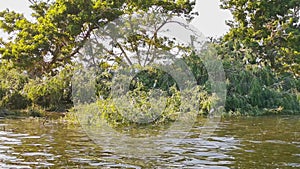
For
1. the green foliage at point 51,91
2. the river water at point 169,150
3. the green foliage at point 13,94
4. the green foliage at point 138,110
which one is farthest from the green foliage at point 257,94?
the green foliage at point 13,94

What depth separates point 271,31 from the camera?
83.7 feet

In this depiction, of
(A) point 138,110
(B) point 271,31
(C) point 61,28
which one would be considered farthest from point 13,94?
(B) point 271,31

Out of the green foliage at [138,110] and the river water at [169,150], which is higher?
the green foliage at [138,110]

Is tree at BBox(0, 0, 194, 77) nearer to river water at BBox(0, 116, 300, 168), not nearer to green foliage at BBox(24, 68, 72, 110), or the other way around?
green foliage at BBox(24, 68, 72, 110)

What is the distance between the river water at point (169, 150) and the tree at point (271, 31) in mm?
11973

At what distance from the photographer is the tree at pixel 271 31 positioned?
2436 cm

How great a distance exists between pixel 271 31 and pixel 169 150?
1791 centimetres

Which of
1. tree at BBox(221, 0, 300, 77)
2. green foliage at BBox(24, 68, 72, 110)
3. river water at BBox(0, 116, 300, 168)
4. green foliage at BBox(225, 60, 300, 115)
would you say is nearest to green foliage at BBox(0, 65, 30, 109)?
green foliage at BBox(24, 68, 72, 110)

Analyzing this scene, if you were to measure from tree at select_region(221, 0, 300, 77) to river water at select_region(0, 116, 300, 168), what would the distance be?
1197 cm

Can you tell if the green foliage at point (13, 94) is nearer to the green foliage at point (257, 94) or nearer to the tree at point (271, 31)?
the green foliage at point (257, 94)

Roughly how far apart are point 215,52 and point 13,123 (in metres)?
9.18

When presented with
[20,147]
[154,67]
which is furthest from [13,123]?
[154,67]

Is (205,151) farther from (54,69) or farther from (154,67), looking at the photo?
(54,69)

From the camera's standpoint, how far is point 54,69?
22797 mm
